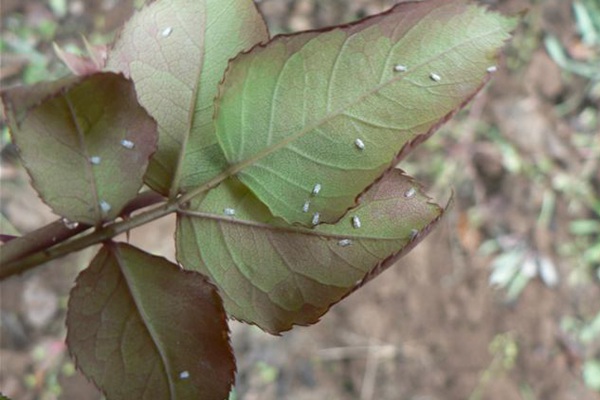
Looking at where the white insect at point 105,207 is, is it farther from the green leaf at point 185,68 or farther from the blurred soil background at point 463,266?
the blurred soil background at point 463,266

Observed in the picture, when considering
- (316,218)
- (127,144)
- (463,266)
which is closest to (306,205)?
(316,218)

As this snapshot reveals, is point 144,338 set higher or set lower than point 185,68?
lower

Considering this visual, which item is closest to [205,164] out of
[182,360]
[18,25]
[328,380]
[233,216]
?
[233,216]

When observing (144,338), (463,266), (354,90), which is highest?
(354,90)

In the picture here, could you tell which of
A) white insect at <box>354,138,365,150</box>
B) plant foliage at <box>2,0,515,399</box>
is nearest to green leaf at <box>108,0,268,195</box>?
plant foliage at <box>2,0,515,399</box>

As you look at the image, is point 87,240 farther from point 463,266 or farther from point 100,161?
point 463,266

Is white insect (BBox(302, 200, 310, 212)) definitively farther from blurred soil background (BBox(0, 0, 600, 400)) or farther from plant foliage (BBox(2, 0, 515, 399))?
blurred soil background (BBox(0, 0, 600, 400))
